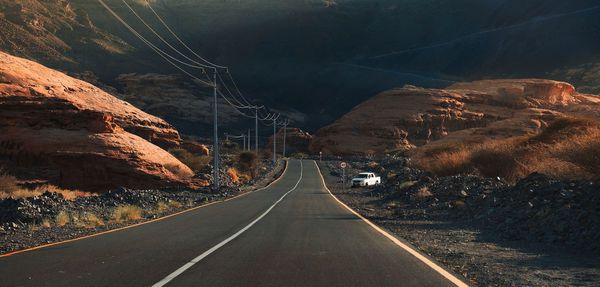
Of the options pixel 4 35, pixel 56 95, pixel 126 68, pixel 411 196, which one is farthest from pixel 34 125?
pixel 126 68

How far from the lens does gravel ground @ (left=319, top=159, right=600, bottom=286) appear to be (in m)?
6.96

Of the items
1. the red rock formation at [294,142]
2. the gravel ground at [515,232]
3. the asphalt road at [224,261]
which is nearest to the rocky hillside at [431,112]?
the red rock formation at [294,142]

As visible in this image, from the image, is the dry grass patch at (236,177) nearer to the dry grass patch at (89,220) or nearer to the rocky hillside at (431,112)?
the dry grass patch at (89,220)

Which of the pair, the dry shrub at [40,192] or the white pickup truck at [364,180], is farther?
the white pickup truck at [364,180]

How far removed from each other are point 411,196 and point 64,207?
16210mm

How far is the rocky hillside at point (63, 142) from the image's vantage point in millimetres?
25203

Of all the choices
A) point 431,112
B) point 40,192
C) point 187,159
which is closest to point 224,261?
point 40,192

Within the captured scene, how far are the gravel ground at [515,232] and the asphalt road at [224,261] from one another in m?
1.15

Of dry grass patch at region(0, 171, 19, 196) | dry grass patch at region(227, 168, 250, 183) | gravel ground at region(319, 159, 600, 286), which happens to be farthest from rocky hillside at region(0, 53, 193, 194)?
gravel ground at region(319, 159, 600, 286)

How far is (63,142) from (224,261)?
2293 centimetres

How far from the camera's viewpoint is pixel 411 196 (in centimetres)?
2233

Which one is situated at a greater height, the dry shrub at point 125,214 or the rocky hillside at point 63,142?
the rocky hillside at point 63,142

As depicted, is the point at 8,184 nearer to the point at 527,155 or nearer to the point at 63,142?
the point at 63,142

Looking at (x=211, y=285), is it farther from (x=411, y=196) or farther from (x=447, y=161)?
(x=447, y=161)
